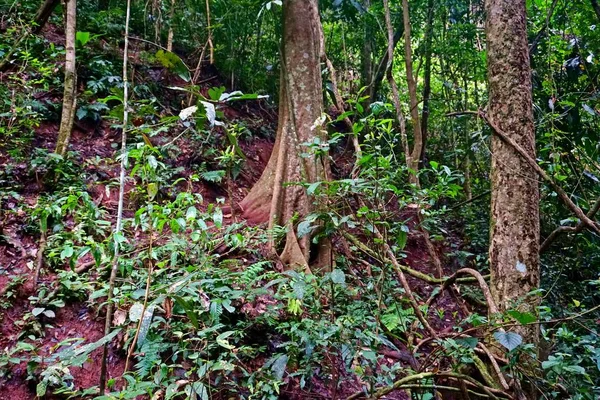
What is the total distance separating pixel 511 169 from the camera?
109 inches

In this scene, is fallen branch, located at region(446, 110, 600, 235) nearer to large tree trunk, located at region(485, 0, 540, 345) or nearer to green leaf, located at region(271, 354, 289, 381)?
large tree trunk, located at region(485, 0, 540, 345)

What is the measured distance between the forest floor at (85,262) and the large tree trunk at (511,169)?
0.90 meters

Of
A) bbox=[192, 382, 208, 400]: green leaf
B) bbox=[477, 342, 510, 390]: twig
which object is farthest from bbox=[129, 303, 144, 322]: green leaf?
bbox=[477, 342, 510, 390]: twig

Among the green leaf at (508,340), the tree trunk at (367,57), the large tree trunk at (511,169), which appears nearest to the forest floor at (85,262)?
the green leaf at (508,340)

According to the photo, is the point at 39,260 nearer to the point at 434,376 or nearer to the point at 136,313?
the point at 136,313

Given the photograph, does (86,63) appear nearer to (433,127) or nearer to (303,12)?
(303,12)

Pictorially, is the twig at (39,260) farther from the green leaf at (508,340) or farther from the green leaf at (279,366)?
the green leaf at (508,340)

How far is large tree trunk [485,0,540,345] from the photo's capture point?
269cm

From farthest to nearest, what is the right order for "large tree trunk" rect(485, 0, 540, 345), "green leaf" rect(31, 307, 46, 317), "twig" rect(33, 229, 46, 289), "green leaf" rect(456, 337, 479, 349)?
"twig" rect(33, 229, 46, 289)
"green leaf" rect(31, 307, 46, 317)
"large tree trunk" rect(485, 0, 540, 345)
"green leaf" rect(456, 337, 479, 349)

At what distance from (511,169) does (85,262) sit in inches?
Answer: 138

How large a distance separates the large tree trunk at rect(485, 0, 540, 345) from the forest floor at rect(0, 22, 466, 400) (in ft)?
2.95

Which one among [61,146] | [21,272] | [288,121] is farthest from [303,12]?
[21,272]

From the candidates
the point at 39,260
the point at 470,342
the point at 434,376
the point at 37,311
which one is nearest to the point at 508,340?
the point at 470,342

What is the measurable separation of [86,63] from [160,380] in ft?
18.1
